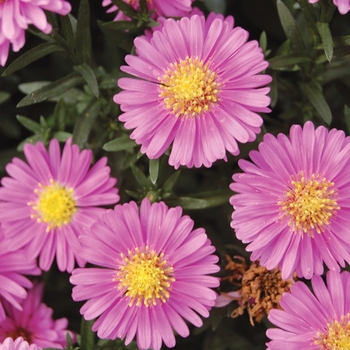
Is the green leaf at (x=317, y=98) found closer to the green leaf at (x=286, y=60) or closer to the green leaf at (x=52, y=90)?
the green leaf at (x=286, y=60)

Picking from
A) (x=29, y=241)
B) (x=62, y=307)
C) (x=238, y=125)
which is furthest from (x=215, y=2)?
(x=62, y=307)

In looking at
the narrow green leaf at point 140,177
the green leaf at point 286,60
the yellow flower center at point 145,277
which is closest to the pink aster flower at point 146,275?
the yellow flower center at point 145,277

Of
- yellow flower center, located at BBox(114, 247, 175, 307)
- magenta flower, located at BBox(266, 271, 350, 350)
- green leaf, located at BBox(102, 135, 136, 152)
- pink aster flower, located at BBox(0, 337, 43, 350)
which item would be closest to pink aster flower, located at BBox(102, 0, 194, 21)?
green leaf, located at BBox(102, 135, 136, 152)

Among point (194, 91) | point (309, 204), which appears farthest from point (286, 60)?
point (309, 204)

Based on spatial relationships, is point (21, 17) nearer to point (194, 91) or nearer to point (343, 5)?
point (194, 91)

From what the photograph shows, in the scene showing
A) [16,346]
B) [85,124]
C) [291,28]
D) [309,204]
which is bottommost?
[16,346]
